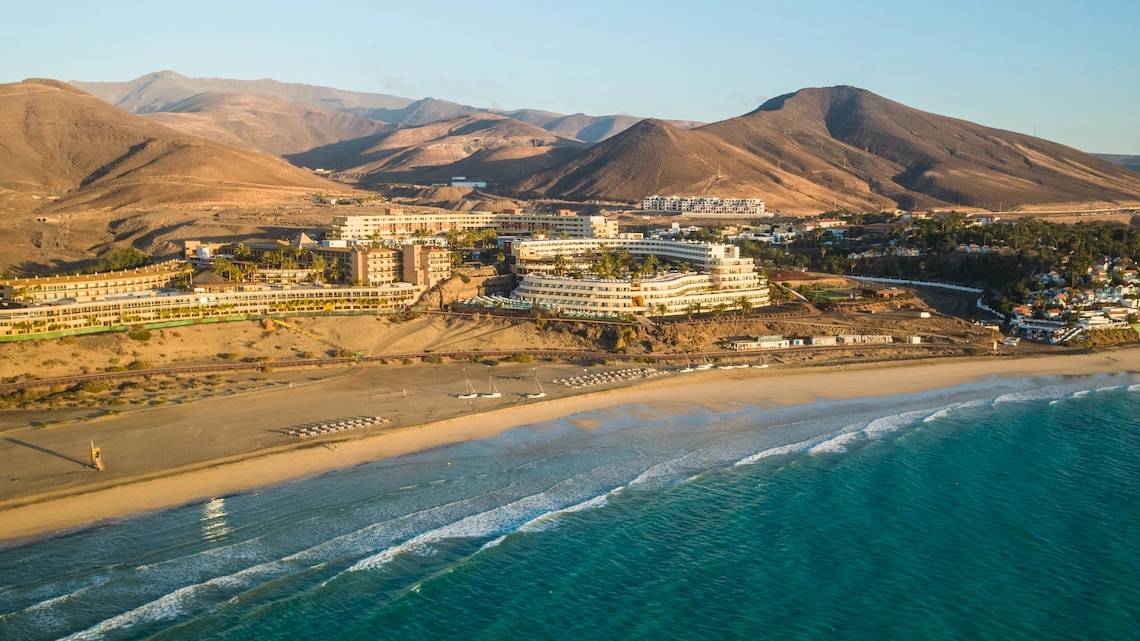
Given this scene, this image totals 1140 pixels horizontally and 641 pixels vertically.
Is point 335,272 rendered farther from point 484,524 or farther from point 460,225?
point 484,524

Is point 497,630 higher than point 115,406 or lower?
lower

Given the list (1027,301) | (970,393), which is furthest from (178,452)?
(1027,301)

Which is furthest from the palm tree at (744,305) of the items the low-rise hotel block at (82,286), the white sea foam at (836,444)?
the low-rise hotel block at (82,286)

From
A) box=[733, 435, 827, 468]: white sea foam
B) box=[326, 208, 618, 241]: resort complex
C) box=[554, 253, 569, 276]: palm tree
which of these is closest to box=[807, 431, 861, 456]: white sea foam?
box=[733, 435, 827, 468]: white sea foam

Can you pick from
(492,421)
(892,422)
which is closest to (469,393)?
(492,421)

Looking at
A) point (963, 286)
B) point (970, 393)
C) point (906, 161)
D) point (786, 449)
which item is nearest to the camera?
point (786, 449)

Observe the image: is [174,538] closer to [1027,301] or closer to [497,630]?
[497,630]
